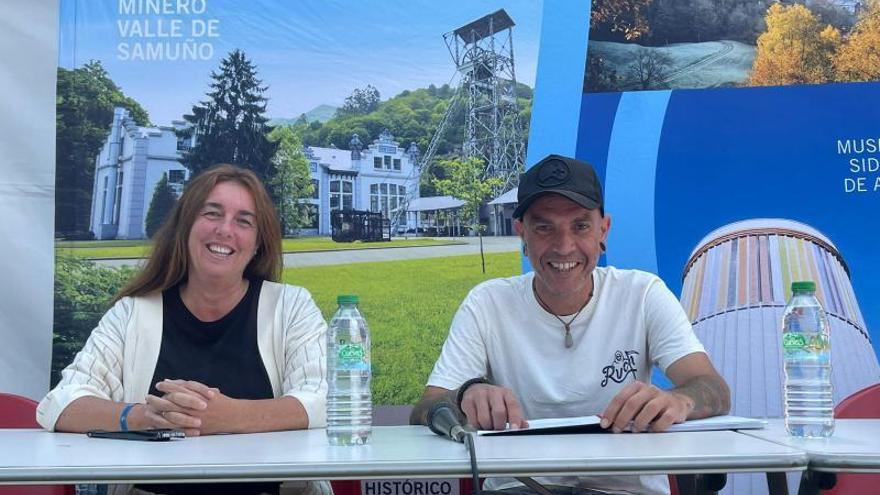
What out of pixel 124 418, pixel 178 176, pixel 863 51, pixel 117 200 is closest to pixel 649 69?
pixel 863 51

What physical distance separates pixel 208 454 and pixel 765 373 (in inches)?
90.4

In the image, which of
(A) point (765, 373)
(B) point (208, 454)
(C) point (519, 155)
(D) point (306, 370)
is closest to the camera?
(B) point (208, 454)

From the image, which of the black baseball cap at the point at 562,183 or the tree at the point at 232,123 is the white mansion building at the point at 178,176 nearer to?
the tree at the point at 232,123

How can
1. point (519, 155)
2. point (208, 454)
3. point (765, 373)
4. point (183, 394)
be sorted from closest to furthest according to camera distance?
1. point (208, 454)
2. point (183, 394)
3. point (765, 373)
4. point (519, 155)

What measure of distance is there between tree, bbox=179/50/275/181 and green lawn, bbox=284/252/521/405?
0.49 meters

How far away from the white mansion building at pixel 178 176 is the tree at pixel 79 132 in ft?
0.11

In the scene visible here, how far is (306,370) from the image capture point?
2137 mm

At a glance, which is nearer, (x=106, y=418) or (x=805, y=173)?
(x=106, y=418)

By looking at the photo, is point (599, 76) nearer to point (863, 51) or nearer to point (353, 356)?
point (863, 51)

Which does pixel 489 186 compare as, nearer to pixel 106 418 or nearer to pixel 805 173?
pixel 805 173

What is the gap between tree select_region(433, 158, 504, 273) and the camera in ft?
11.3

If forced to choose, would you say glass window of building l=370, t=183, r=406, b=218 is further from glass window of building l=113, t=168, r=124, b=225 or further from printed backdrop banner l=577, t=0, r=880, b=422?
glass window of building l=113, t=168, r=124, b=225

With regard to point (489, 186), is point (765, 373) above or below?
below

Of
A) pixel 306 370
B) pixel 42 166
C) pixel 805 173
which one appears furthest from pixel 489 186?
pixel 42 166
